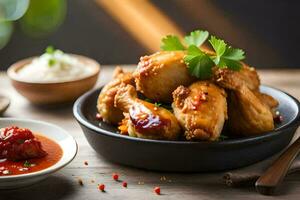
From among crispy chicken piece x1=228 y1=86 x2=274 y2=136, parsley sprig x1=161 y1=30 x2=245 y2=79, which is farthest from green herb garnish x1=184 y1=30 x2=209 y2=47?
crispy chicken piece x1=228 y1=86 x2=274 y2=136

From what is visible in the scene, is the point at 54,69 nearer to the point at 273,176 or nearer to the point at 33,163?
the point at 33,163

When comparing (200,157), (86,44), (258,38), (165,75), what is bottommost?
(86,44)

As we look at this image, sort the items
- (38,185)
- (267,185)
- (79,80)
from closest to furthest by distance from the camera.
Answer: (267,185), (38,185), (79,80)

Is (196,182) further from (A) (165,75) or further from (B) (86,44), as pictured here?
(B) (86,44)

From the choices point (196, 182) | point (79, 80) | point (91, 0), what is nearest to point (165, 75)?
point (196, 182)

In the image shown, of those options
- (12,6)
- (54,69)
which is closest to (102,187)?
(12,6)

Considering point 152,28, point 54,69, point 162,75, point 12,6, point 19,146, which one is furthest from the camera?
point 152,28

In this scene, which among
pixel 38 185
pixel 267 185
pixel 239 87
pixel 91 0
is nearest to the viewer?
pixel 267 185
